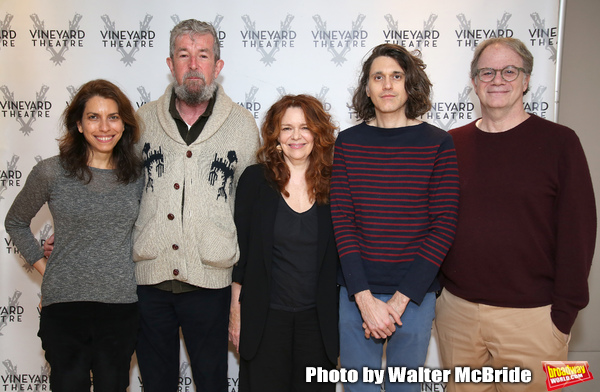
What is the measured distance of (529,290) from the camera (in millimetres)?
1917

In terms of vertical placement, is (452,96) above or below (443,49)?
below

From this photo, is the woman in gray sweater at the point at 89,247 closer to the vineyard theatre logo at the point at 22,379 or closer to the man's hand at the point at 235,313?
the man's hand at the point at 235,313

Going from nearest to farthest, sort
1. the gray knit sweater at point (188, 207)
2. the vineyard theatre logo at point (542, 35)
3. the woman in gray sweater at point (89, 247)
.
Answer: the woman in gray sweater at point (89, 247) → the gray knit sweater at point (188, 207) → the vineyard theatre logo at point (542, 35)

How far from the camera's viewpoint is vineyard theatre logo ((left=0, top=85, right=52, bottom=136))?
2895mm

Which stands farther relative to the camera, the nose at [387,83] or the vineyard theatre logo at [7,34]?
the vineyard theatre logo at [7,34]

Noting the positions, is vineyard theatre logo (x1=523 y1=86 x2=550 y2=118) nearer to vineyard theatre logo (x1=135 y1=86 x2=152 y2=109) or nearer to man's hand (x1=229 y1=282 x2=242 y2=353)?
man's hand (x1=229 y1=282 x2=242 y2=353)

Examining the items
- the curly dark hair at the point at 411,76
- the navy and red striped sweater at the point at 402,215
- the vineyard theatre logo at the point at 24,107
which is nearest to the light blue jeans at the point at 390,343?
the navy and red striped sweater at the point at 402,215

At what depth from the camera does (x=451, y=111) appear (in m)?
2.87

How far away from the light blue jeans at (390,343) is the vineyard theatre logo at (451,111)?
1.38 metres

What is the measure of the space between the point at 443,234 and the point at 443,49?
1.51 m

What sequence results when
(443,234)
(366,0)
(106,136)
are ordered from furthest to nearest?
(366,0), (106,136), (443,234)

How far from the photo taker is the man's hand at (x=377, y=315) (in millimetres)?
1832

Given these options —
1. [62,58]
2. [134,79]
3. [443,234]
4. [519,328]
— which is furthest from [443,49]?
[62,58]

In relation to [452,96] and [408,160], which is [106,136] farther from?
A: [452,96]
